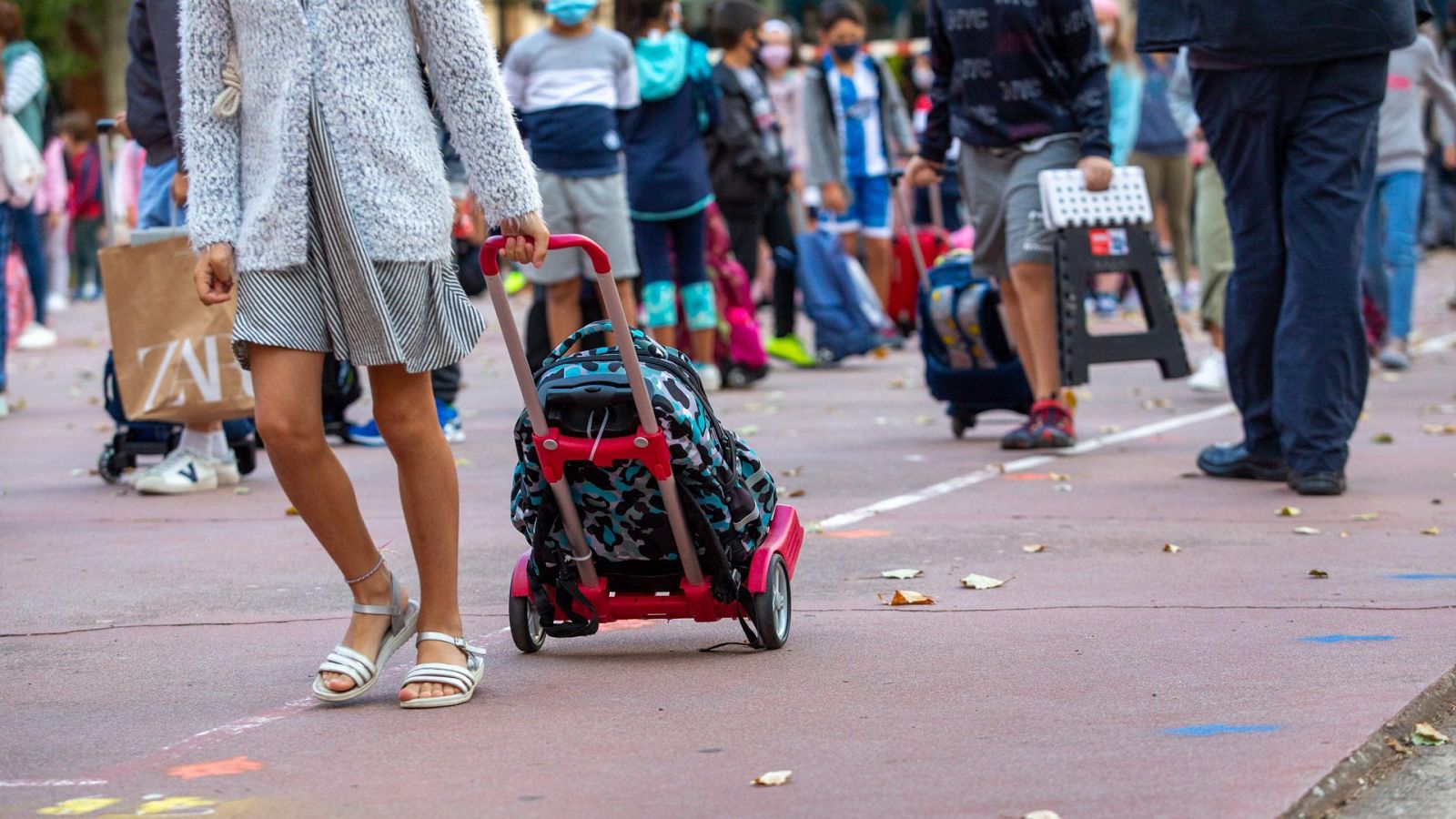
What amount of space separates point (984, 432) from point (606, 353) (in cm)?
543

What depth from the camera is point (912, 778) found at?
3.65 metres

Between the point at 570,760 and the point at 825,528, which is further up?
the point at 570,760

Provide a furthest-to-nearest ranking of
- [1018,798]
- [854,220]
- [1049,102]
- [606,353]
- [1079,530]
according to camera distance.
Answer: [854,220] < [1049,102] < [1079,530] < [606,353] < [1018,798]

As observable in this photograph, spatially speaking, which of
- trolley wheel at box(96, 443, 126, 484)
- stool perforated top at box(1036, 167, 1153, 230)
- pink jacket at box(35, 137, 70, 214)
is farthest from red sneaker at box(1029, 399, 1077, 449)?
pink jacket at box(35, 137, 70, 214)

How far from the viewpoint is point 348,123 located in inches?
165

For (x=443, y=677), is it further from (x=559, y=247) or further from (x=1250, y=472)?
(x=1250, y=472)

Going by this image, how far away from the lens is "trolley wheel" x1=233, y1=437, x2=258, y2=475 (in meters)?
8.35

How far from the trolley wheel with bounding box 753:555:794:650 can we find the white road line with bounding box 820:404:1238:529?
1911 millimetres

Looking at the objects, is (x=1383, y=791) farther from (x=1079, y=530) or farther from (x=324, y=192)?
(x=1079, y=530)

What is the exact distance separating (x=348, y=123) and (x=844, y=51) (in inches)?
434

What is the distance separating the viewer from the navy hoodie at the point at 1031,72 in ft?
27.7

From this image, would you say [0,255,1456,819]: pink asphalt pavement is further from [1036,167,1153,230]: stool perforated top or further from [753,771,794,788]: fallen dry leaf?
[1036,167,1153,230]: stool perforated top

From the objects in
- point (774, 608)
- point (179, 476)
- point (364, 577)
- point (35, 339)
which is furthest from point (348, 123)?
point (35, 339)

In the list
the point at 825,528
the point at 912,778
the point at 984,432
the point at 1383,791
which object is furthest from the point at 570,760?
the point at 984,432
